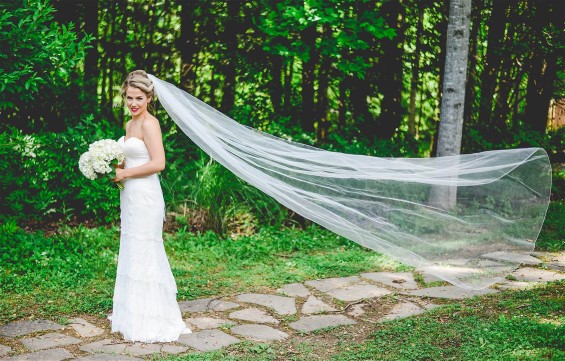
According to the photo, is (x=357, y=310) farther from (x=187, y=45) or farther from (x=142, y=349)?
(x=187, y=45)

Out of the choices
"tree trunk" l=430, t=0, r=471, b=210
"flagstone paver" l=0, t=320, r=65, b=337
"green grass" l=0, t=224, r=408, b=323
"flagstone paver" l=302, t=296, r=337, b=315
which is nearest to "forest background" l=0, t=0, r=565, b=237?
"green grass" l=0, t=224, r=408, b=323

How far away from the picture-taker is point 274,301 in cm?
572

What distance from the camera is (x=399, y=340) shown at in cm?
482

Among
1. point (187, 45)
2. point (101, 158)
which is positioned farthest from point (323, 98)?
point (101, 158)

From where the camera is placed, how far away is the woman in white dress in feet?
15.8

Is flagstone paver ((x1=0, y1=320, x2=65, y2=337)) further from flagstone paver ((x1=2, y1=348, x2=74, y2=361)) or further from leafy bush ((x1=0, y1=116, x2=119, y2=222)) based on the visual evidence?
leafy bush ((x1=0, y1=116, x2=119, y2=222))

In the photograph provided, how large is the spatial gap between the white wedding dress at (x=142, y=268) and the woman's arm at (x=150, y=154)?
0.24ft

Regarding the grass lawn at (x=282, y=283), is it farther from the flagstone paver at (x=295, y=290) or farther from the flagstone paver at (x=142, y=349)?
the flagstone paver at (x=142, y=349)

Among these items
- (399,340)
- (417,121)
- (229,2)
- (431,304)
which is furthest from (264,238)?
(417,121)

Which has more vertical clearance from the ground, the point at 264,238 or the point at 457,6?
the point at 457,6

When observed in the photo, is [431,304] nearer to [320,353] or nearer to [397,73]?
[320,353]

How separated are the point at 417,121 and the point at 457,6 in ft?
16.7

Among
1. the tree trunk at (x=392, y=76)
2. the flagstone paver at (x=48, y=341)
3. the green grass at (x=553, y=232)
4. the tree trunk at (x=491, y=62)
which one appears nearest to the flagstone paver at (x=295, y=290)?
the flagstone paver at (x=48, y=341)

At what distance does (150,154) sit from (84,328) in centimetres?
142
